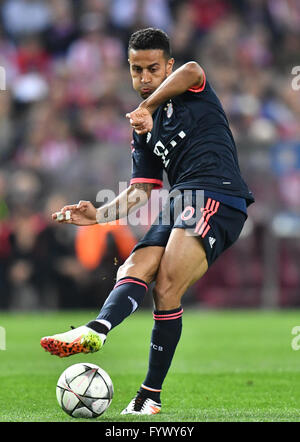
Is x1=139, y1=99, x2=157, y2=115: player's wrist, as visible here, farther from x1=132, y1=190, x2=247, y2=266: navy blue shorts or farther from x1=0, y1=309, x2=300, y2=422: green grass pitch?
x1=0, y1=309, x2=300, y2=422: green grass pitch

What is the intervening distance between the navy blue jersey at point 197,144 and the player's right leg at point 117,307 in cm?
53

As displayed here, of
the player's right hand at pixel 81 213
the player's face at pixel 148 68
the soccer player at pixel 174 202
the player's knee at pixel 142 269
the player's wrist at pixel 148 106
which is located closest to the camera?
the player's wrist at pixel 148 106

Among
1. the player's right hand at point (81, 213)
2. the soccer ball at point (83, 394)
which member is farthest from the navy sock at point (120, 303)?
the player's right hand at point (81, 213)

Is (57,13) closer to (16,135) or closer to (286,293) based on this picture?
(16,135)

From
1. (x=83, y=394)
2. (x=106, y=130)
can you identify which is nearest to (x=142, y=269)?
(x=83, y=394)

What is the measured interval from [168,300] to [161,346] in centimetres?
31

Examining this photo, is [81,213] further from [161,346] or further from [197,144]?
[161,346]

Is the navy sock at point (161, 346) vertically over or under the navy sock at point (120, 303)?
under

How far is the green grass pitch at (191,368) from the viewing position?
5641mm

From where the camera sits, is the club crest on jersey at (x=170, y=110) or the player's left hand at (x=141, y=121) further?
the club crest on jersey at (x=170, y=110)

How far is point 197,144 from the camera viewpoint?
226 inches

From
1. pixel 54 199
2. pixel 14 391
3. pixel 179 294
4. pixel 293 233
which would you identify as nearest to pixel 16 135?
pixel 54 199

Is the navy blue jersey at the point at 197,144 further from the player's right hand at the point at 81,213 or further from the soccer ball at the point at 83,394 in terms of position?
the soccer ball at the point at 83,394

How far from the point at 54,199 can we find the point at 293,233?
376 centimetres
